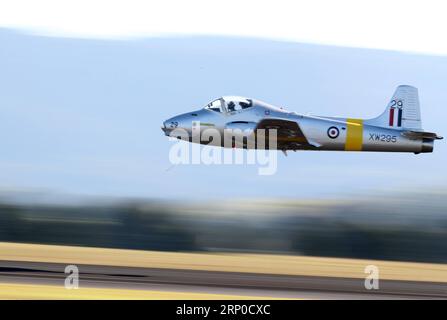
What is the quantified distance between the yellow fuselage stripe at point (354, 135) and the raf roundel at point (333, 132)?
0.33 metres

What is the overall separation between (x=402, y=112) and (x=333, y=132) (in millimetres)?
2395

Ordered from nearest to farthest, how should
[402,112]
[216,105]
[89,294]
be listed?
[89,294]
[216,105]
[402,112]

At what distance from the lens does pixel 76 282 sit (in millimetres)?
18266

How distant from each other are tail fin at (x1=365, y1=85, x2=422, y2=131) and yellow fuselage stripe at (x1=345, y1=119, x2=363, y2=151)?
41 centimetres

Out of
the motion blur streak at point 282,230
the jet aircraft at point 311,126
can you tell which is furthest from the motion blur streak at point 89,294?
the motion blur streak at point 282,230

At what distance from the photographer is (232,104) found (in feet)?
70.2

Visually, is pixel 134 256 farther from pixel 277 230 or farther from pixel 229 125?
pixel 277 230

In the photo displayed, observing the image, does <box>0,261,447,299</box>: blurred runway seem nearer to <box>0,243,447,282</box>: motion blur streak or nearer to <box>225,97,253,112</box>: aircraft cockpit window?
<box>0,243,447,282</box>: motion blur streak

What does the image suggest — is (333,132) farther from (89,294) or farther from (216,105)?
(89,294)

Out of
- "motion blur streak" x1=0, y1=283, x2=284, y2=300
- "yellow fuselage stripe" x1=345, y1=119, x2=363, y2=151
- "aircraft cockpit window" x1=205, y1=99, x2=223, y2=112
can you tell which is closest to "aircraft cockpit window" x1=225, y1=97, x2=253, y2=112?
"aircraft cockpit window" x1=205, y1=99, x2=223, y2=112

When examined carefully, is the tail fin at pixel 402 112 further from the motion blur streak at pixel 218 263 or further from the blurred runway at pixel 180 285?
the motion blur streak at pixel 218 263

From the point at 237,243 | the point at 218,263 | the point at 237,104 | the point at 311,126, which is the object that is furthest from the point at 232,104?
the point at 237,243

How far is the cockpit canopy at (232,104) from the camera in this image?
21.4 metres
